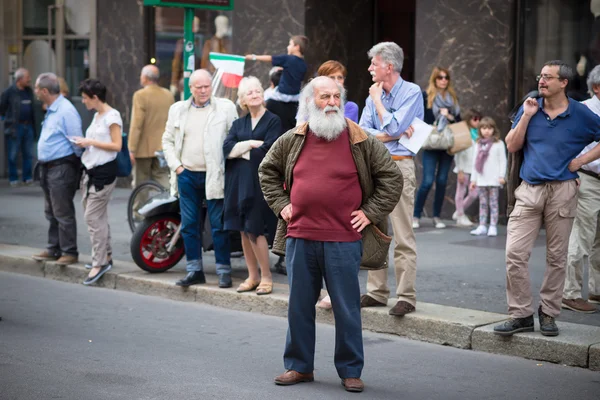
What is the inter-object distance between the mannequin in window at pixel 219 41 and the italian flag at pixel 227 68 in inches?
224

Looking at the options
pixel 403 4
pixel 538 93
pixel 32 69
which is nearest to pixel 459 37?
pixel 403 4

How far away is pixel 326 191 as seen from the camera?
20.2 feet

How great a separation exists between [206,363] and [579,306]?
9.72 feet

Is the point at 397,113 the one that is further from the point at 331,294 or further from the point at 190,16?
the point at 190,16

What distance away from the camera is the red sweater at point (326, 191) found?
6188mm

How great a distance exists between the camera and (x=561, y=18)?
13.4 metres

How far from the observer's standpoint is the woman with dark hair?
32.6 feet

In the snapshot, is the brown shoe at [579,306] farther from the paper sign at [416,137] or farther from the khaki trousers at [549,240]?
the paper sign at [416,137]

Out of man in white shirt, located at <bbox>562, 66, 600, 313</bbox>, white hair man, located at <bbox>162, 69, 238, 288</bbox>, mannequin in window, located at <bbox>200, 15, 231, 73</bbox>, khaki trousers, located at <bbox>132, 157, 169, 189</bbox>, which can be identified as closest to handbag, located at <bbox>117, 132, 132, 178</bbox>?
white hair man, located at <bbox>162, 69, 238, 288</bbox>

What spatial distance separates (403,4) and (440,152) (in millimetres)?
3723

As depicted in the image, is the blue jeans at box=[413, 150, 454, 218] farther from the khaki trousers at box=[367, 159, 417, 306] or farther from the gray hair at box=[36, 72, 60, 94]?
the khaki trousers at box=[367, 159, 417, 306]

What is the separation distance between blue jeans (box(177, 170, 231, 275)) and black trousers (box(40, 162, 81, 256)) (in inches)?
56.1

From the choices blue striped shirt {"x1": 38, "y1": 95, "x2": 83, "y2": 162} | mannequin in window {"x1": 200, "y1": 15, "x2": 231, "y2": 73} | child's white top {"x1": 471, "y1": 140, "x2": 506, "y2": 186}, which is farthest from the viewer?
mannequin in window {"x1": 200, "y1": 15, "x2": 231, "y2": 73}

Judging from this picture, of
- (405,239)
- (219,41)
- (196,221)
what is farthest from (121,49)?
(405,239)
